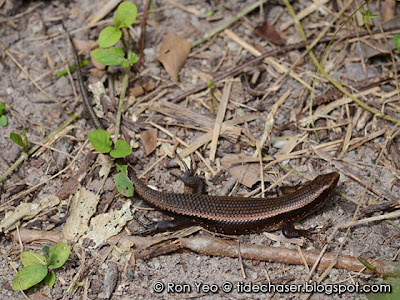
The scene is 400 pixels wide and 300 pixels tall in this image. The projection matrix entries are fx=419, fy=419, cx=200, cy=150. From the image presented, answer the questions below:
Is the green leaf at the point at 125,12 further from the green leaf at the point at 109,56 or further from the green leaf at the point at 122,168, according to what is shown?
the green leaf at the point at 122,168

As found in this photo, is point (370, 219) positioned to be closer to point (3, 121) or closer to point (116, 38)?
point (116, 38)

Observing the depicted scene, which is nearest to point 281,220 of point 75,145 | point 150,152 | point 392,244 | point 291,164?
point 291,164

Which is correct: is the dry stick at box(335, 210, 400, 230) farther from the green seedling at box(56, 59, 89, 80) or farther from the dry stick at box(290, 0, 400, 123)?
the green seedling at box(56, 59, 89, 80)

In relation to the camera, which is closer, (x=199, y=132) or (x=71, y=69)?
(x=199, y=132)

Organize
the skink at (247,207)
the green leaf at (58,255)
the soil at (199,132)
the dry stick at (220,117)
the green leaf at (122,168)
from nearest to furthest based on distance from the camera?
the green leaf at (58,255)
the soil at (199,132)
the skink at (247,207)
the green leaf at (122,168)
the dry stick at (220,117)

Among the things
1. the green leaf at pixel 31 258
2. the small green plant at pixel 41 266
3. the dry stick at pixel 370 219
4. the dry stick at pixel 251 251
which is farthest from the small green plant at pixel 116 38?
the dry stick at pixel 370 219

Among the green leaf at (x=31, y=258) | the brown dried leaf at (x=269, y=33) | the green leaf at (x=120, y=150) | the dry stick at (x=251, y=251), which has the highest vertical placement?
the brown dried leaf at (x=269, y=33)

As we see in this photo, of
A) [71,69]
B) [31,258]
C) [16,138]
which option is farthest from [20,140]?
[31,258]

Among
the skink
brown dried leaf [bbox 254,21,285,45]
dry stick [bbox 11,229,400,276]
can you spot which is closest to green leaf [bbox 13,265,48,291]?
dry stick [bbox 11,229,400,276]
